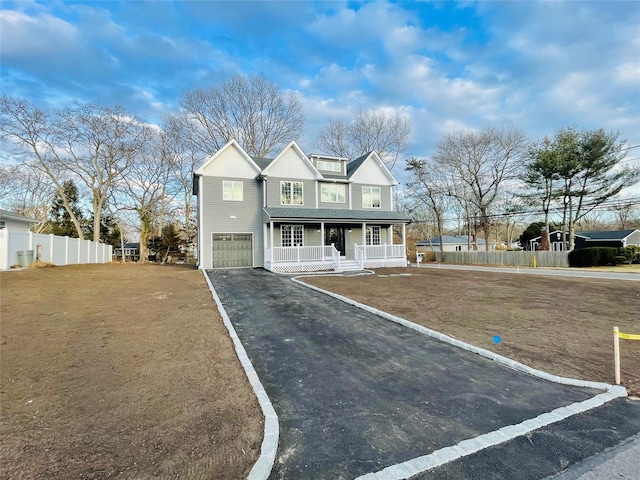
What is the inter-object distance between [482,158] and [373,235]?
71.8ft

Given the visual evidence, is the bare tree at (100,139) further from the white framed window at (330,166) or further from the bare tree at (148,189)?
the white framed window at (330,166)

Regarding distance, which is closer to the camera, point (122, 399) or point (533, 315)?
point (122, 399)

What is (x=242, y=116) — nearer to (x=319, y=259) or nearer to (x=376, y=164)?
(x=376, y=164)

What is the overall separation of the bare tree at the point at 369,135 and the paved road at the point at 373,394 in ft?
107

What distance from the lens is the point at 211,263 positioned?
19422 mm

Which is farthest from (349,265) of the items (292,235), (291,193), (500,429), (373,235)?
(500,429)

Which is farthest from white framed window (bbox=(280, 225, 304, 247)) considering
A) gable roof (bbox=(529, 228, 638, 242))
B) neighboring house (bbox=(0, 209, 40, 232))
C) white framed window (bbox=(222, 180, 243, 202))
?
gable roof (bbox=(529, 228, 638, 242))

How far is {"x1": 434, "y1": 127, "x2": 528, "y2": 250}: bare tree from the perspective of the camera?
34.8 m

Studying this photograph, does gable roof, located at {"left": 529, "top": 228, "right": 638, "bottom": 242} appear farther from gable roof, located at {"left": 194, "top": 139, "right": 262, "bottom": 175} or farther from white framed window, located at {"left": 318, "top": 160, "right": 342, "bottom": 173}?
gable roof, located at {"left": 194, "top": 139, "right": 262, "bottom": 175}

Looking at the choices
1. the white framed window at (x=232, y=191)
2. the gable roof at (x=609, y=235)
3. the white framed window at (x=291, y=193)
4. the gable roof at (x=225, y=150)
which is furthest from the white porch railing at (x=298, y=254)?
the gable roof at (x=609, y=235)

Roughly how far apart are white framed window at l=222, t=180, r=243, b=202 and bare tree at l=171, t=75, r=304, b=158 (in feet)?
51.4

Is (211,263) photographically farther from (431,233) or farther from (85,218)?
(431,233)

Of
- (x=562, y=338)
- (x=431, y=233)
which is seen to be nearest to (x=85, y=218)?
(x=562, y=338)

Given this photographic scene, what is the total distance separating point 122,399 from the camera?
3.75 m
